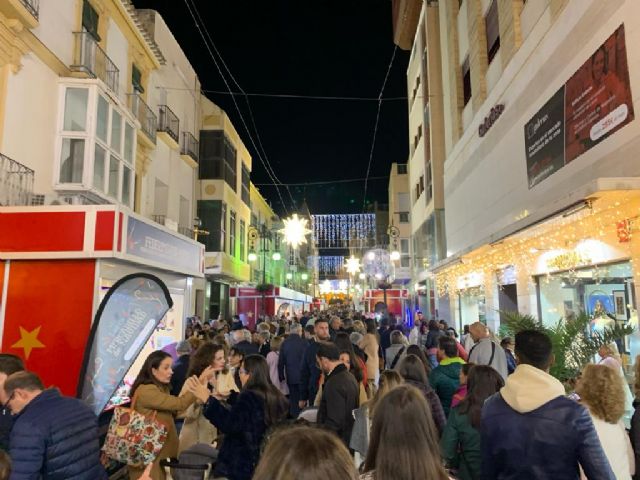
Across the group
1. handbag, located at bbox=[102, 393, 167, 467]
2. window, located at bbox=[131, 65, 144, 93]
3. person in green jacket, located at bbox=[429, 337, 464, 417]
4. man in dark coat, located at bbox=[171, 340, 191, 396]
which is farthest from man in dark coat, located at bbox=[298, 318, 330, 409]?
window, located at bbox=[131, 65, 144, 93]

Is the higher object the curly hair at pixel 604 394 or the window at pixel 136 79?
the window at pixel 136 79

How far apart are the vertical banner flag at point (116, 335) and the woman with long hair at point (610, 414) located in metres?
5.32

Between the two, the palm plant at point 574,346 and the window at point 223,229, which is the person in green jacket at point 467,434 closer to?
the palm plant at point 574,346

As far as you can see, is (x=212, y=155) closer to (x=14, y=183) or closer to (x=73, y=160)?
(x=73, y=160)

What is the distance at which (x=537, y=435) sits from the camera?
279 centimetres

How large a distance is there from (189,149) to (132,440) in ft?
62.3

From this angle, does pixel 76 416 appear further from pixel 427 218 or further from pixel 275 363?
pixel 427 218

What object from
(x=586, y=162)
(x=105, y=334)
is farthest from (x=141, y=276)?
(x=586, y=162)

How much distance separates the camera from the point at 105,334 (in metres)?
6.09

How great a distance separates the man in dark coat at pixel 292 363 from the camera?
8680 millimetres

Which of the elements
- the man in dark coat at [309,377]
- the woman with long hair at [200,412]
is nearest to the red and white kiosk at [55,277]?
the woman with long hair at [200,412]

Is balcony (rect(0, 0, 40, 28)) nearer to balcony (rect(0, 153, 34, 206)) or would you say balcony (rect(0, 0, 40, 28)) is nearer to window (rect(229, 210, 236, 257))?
balcony (rect(0, 153, 34, 206))

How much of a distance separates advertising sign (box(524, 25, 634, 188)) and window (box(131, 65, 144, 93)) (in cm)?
1192

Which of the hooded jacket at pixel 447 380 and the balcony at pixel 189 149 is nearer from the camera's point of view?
the hooded jacket at pixel 447 380
